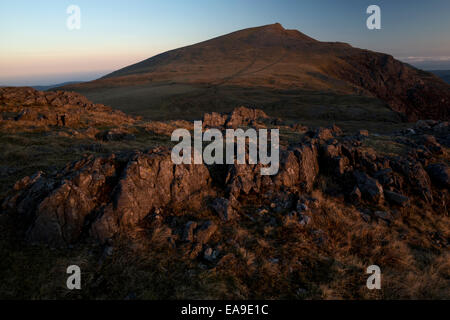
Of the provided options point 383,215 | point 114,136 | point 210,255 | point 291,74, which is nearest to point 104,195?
point 210,255

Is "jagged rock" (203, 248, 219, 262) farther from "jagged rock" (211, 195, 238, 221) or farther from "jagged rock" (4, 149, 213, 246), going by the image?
"jagged rock" (4, 149, 213, 246)

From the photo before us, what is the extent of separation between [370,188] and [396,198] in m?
1.20

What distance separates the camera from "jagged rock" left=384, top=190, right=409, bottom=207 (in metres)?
10.5

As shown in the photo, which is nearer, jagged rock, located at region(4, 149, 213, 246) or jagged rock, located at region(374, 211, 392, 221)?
jagged rock, located at region(4, 149, 213, 246)

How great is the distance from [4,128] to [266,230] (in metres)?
20.5

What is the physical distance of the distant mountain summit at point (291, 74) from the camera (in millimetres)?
77500

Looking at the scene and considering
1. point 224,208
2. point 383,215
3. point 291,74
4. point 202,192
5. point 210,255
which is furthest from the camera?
point 291,74

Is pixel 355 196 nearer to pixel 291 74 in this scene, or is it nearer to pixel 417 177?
pixel 417 177

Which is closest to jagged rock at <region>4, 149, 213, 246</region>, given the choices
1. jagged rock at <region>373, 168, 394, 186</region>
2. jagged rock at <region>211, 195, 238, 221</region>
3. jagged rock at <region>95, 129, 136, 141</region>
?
jagged rock at <region>211, 195, 238, 221</region>

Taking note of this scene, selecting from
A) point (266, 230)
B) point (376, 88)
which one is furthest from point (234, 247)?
point (376, 88)

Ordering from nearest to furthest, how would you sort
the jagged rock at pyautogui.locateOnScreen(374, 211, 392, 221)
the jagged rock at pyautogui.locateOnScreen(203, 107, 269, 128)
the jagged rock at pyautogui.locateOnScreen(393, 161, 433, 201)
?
1. the jagged rock at pyautogui.locateOnScreen(374, 211, 392, 221)
2. the jagged rock at pyautogui.locateOnScreen(393, 161, 433, 201)
3. the jagged rock at pyautogui.locateOnScreen(203, 107, 269, 128)

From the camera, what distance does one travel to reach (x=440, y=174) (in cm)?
1216

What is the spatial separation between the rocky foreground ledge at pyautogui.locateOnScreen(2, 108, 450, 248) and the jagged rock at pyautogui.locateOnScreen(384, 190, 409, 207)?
0.13ft
